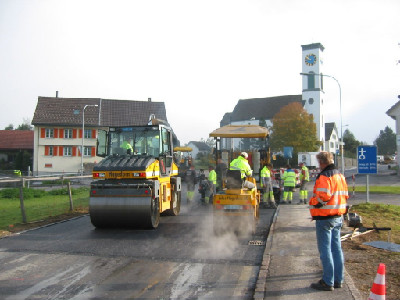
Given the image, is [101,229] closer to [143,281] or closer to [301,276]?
[143,281]

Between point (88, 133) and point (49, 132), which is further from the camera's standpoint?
point (88, 133)

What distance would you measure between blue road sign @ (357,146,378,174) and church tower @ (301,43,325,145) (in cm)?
6189

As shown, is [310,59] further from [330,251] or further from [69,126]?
[330,251]

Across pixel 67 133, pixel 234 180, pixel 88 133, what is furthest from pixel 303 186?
pixel 67 133

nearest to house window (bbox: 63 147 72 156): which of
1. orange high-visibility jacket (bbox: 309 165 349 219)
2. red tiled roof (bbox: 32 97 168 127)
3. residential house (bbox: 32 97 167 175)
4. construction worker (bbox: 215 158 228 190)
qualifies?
residential house (bbox: 32 97 167 175)

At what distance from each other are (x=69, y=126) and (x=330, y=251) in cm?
5061

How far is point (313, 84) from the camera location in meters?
75.6

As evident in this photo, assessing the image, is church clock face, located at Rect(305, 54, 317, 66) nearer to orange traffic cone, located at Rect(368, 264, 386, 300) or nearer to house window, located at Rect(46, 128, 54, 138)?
house window, located at Rect(46, 128, 54, 138)

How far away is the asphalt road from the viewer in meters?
5.81

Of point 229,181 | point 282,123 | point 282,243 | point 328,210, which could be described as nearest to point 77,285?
point 328,210

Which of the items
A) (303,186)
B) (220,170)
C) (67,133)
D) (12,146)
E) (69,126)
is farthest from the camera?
(12,146)

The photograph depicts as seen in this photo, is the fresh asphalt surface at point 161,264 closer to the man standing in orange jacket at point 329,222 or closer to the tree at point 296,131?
the man standing in orange jacket at point 329,222

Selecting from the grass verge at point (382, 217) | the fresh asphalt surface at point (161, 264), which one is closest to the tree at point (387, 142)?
the grass verge at point (382, 217)

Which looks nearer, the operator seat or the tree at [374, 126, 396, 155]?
the operator seat
